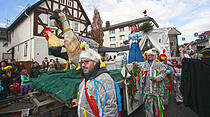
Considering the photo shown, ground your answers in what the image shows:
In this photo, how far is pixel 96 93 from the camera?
142 cm

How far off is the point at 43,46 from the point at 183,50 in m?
13.2

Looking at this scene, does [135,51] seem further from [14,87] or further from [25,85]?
[14,87]

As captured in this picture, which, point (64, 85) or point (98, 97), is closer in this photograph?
point (98, 97)

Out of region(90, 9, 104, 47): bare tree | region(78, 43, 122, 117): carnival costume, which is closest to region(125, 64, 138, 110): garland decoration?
region(78, 43, 122, 117): carnival costume

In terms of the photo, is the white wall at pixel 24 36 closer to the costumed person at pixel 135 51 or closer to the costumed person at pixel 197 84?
the costumed person at pixel 135 51

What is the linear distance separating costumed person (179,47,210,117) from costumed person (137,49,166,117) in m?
0.94

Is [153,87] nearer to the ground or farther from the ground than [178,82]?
farther from the ground

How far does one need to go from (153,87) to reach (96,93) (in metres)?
2.11

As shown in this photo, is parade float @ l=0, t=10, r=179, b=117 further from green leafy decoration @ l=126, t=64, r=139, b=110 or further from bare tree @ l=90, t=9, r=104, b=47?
bare tree @ l=90, t=9, r=104, b=47

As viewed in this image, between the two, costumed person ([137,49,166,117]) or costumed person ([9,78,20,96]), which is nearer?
costumed person ([137,49,166,117])

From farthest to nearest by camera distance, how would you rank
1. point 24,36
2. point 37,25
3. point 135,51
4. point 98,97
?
point 24,36
point 37,25
point 135,51
point 98,97

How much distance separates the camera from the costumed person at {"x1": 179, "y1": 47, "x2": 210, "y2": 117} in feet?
5.21

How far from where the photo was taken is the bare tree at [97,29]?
19156mm

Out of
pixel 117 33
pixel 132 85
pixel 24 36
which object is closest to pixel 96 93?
Result: pixel 132 85
